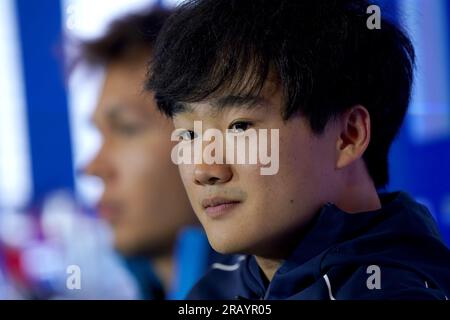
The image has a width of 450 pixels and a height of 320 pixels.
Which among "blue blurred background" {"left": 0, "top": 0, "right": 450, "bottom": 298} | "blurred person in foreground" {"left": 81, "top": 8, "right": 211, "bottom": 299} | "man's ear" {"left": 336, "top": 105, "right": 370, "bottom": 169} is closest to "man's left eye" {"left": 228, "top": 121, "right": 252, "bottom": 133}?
"man's ear" {"left": 336, "top": 105, "right": 370, "bottom": 169}

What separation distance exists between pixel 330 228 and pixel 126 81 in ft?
2.33

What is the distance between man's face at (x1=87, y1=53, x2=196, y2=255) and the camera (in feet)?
4.68

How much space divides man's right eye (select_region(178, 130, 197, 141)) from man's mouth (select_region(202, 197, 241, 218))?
0.24 ft

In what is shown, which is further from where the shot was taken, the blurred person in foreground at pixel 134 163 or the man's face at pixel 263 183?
the blurred person in foreground at pixel 134 163

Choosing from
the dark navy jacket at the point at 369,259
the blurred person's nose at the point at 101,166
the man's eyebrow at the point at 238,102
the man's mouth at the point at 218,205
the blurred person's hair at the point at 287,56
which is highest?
the blurred person's hair at the point at 287,56

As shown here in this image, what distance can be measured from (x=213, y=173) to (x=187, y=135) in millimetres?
70

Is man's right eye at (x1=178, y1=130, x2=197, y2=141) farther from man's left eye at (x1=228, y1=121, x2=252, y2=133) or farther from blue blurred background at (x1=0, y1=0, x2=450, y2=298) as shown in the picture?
blue blurred background at (x1=0, y1=0, x2=450, y2=298)

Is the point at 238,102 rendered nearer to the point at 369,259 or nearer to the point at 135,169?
the point at 369,259

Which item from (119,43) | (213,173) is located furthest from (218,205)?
(119,43)

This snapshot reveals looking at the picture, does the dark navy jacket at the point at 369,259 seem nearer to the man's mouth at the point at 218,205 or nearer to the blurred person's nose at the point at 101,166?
the man's mouth at the point at 218,205

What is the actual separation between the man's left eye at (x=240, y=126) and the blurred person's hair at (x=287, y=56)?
34 mm

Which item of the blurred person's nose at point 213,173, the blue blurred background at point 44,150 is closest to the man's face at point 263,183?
the blurred person's nose at point 213,173

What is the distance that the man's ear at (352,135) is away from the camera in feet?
2.81
